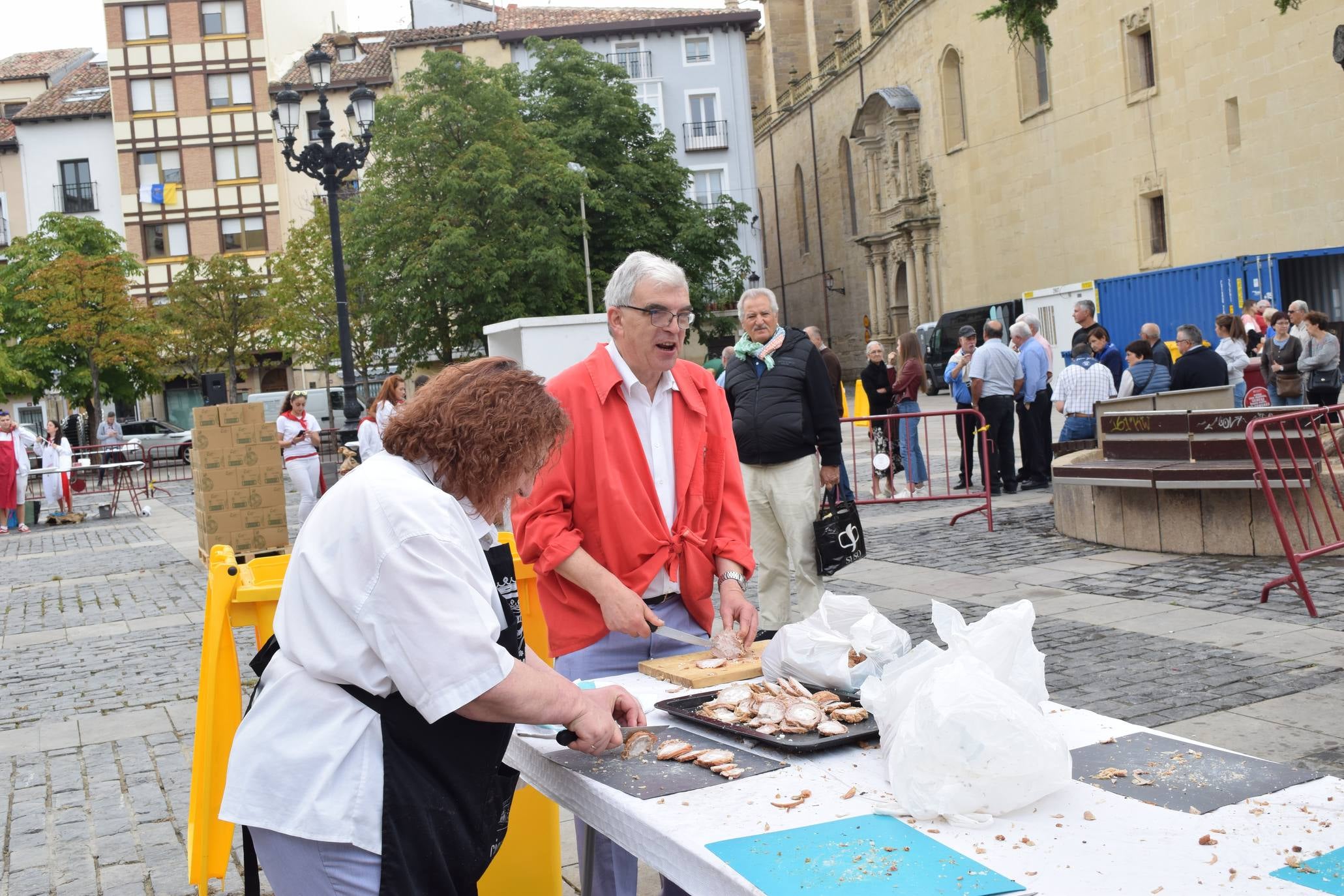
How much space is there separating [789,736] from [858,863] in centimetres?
67

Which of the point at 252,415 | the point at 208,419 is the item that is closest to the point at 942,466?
the point at 252,415

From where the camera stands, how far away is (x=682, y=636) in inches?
148

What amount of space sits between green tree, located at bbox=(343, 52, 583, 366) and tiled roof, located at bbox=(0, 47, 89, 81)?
125 ft

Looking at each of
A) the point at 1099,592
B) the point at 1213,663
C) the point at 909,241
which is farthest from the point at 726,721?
the point at 909,241

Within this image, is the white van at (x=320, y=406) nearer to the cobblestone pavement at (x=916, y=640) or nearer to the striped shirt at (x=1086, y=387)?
the cobblestone pavement at (x=916, y=640)

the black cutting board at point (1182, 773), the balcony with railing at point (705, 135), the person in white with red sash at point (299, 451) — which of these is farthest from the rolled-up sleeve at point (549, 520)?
the balcony with railing at point (705, 135)

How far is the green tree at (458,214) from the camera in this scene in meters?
37.0

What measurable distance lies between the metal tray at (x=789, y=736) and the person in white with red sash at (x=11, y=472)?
22.4m

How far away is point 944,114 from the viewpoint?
46469 millimetres

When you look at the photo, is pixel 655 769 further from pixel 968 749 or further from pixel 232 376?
pixel 232 376

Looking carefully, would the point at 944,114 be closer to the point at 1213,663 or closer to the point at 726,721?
the point at 1213,663

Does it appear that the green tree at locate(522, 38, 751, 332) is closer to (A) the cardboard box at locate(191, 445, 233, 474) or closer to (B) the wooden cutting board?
(A) the cardboard box at locate(191, 445, 233, 474)

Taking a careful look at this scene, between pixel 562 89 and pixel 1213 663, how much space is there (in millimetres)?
41292

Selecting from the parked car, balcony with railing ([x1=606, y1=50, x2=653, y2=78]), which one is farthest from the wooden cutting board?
balcony with railing ([x1=606, y1=50, x2=653, y2=78])
